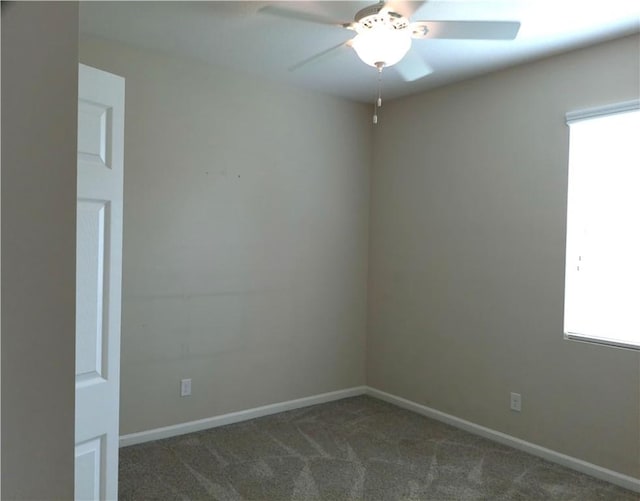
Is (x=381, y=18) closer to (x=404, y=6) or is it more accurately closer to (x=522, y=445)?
(x=404, y=6)

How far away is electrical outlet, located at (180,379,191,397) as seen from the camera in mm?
3480

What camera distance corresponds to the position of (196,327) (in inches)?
139

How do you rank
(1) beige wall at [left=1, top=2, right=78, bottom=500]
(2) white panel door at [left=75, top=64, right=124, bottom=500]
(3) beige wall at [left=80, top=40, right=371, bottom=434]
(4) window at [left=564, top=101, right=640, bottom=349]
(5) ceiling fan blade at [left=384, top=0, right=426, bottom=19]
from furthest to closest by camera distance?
(3) beige wall at [left=80, top=40, right=371, bottom=434] < (4) window at [left=564, top=101, right=640, bottom=349] < (5) ceiling fan blade at [left=384, top=0, right=426, bottom=19] < (2) white panel door at [left=75, top=64, right=124, bottom=500] < (1) beige wall at [left=1, top=2, right=78, bottom=500]

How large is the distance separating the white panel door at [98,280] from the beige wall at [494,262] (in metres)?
2.52

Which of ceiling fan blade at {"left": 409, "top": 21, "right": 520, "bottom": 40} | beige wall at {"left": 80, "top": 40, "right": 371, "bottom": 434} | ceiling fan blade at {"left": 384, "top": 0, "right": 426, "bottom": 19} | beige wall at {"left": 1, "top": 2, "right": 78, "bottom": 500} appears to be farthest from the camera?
beige wall at {"left": 80, "top": 40, "right": 371, "bottom": 434}

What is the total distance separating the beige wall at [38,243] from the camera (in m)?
0.65

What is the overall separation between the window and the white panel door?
2.58 m

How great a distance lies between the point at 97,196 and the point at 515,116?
270cm

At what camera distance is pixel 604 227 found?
Answer: 2.96 meters

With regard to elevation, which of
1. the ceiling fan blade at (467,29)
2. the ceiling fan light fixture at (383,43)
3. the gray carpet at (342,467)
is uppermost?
the ceiling fan blade at (467,29)

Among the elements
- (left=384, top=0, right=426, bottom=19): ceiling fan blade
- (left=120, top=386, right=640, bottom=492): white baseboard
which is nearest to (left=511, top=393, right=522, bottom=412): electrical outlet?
(left=120, top=386, right=640, bottom=492): white baseboard

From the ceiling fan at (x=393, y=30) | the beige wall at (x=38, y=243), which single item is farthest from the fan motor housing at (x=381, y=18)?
the beige wall at (x=38, y=243)

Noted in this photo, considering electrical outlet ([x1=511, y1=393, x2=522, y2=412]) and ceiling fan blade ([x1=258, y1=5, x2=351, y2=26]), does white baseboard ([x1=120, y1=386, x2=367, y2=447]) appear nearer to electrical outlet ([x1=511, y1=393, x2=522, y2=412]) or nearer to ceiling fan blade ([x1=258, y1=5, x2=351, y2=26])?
electrical outlet ([x1=511, y1=393, x2=522, y2=412])

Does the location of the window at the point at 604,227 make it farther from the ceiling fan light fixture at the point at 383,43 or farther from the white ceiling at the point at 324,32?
the ceiling fan light fixture at the point at 383,43
